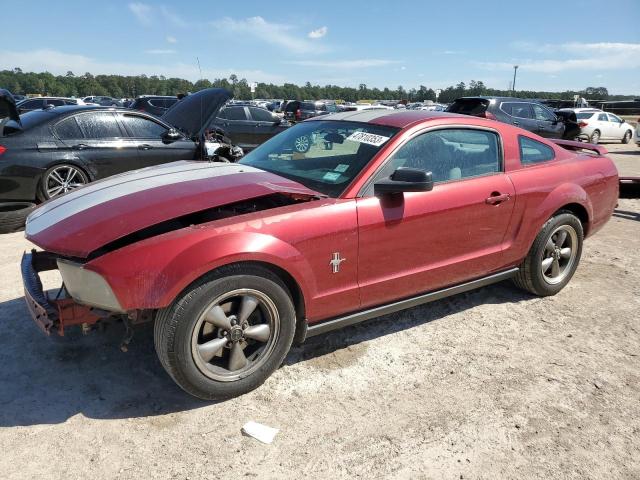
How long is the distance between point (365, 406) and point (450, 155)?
1.87 metres

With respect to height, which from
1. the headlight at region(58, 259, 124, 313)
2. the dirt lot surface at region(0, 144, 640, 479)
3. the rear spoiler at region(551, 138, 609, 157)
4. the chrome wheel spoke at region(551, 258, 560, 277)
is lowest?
the dirt lot surface at region(0, 144, 640, 479)

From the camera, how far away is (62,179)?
6285 millimetres

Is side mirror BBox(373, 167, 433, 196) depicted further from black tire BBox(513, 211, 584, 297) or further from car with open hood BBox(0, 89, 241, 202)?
car with open hood BBox(0, 89, 241, 202)

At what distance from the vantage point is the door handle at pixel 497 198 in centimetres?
351

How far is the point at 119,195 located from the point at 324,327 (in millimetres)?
1475

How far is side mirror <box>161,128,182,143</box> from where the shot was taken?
7.06m

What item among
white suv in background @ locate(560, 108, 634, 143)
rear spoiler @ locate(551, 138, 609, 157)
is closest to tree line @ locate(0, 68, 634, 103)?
white suv in background @ locate(560, 108, 634, 143)

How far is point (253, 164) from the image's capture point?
12.1 feet

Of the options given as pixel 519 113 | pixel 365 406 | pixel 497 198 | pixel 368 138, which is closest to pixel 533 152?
pixel 497 198

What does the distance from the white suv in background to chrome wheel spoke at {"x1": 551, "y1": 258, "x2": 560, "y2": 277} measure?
16759mm

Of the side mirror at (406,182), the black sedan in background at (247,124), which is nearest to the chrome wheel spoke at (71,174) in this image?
the side mirror at (406,182)

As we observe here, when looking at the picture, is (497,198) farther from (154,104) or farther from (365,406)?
(154,104)

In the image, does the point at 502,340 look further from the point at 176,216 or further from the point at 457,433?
the point at 176,216

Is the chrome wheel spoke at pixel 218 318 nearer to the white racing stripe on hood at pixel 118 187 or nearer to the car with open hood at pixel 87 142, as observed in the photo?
the white racing stripe on hood at pixel 118 187
